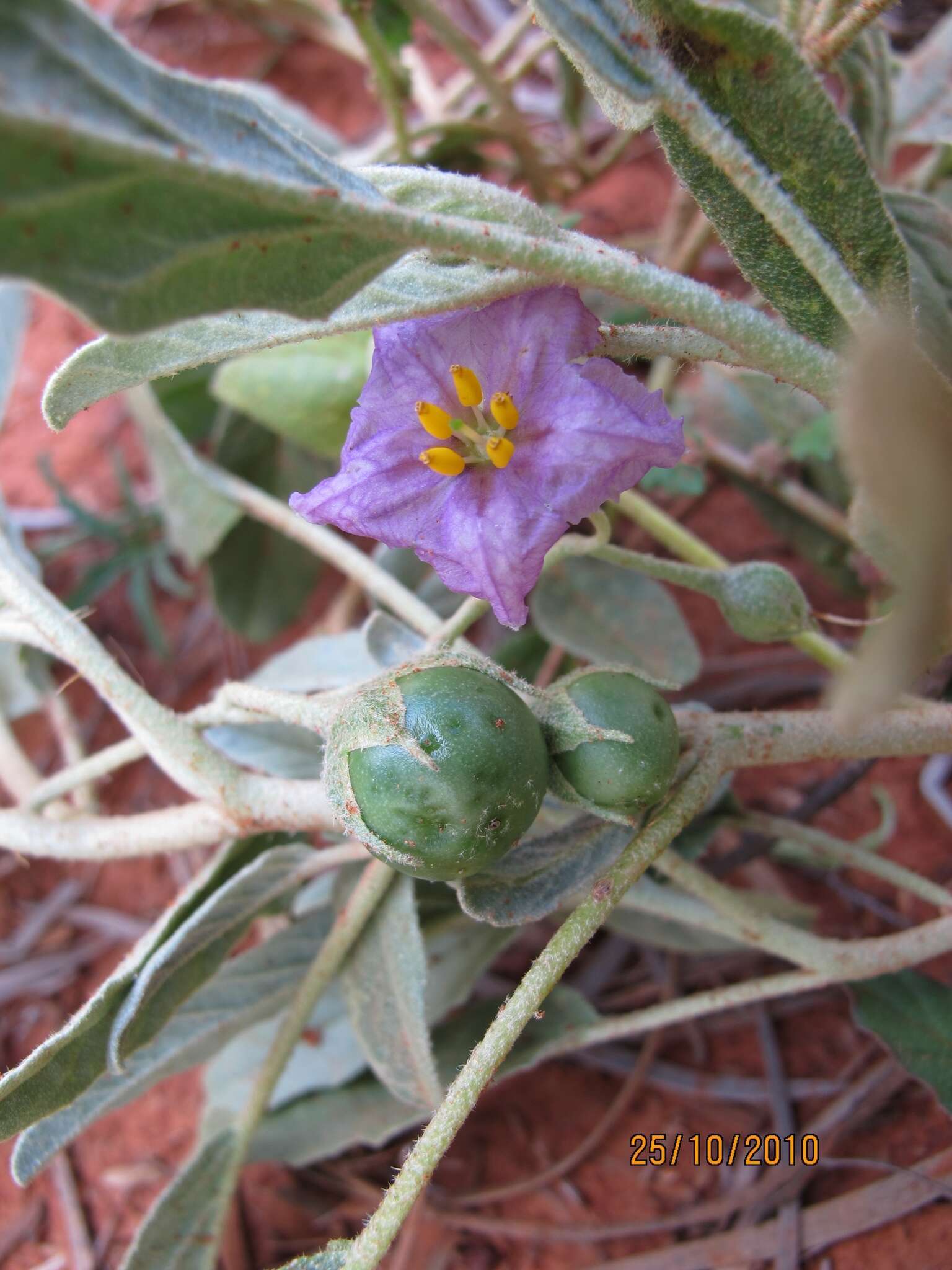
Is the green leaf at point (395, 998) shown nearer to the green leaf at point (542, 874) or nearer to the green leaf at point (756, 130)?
the green leaf at point (542, 874)

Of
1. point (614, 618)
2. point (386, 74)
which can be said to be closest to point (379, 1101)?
point (614, 618)

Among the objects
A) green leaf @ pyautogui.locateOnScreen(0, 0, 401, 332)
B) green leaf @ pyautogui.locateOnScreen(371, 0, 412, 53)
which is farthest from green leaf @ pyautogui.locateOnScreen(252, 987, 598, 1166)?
green leaf @ pyautogui.locateOnScreen(371, 0, 412, 53)

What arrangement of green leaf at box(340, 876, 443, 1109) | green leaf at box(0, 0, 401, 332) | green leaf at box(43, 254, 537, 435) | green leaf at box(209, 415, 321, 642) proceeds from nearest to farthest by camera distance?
green leaf at box(0, 0, 401, 332) → green leaf at box(43, 254, 537, 435) → green leaf at box(340, 876, 443, 1109) → green leaf at box(209, 415, 321, 642)

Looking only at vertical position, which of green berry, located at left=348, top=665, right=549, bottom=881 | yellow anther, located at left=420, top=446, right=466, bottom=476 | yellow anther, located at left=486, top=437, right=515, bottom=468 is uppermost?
yellow anther, located at left=486, top=437, right=515, bottom=468

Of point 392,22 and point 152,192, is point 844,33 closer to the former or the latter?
point 152,192

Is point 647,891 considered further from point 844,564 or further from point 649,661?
point 844,564

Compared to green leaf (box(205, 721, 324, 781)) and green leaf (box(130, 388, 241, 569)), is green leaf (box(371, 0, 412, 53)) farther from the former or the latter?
green leaf (box(205, 721, 324, 781))

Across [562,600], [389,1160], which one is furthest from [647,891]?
[389,1160]
